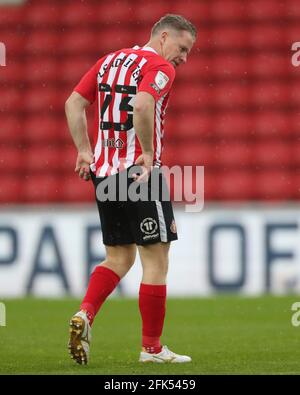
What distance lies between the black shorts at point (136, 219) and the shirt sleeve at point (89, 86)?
36cm

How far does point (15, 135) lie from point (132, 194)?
22.5ft

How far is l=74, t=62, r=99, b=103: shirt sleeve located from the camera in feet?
15.0

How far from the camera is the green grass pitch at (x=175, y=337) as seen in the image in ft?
13.8

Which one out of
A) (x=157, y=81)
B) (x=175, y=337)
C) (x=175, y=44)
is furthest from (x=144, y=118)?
(x=175, y=337)

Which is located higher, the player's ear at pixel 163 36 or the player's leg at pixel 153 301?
the player's ear at pixel 163 36

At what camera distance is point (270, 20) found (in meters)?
11.5

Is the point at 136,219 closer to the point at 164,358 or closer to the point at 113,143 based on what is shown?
the point at 113,143

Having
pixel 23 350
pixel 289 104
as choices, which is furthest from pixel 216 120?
pixel 23 350

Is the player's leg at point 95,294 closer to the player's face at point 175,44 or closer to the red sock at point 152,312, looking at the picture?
the red sock at point 152,312

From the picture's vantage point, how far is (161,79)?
4.30 meters

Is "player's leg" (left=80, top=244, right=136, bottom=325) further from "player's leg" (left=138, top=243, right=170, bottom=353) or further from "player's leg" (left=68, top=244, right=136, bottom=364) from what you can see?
"player's leg" (left=138, top=243, right=170, bottom=353)

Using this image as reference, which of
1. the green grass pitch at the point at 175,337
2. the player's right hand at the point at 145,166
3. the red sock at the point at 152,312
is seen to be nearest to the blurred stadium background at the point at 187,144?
the green grass pitch at the point at 175,337

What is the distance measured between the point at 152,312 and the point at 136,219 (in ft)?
1.25
